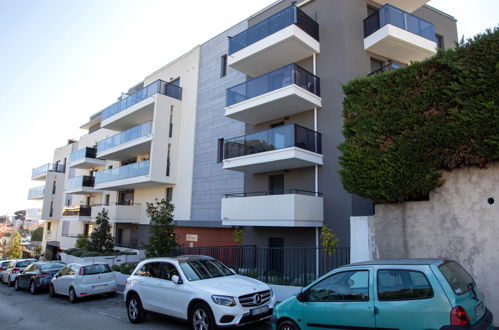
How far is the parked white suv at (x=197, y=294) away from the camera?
7.24 m

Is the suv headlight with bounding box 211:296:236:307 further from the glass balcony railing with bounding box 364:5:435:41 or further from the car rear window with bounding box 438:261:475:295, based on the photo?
the glass balcony railing with bounding box 364:5:435:41

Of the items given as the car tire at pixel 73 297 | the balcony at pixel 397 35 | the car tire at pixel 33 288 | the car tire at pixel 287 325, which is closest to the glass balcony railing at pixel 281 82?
the balcony at pixel 397 35

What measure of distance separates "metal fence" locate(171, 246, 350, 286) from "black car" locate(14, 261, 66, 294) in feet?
20.5

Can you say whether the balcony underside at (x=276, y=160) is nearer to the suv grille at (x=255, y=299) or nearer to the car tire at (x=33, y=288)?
the suv grille at (x=255, y=299)

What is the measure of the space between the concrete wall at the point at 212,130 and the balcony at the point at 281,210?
10.8 feet

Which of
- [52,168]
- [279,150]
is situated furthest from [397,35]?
[52,168]

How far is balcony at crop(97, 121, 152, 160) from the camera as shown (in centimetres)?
2416

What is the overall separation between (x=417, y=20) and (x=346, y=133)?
30.0 ft

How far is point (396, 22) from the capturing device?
48.6 feet

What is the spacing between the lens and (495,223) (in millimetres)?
→ 7359

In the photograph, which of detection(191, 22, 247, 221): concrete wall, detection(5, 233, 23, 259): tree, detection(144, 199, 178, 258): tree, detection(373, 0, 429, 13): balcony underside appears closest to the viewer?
detection(144, 199, 178, 258): tree

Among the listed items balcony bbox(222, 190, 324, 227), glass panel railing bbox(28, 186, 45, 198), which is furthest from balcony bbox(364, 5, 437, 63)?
glass panel railing bbox(28, 186, 45, 198)

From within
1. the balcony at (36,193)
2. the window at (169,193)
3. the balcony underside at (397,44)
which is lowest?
the window at (169,193)

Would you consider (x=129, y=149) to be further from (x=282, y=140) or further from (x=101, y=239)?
(x=282, y=140)
